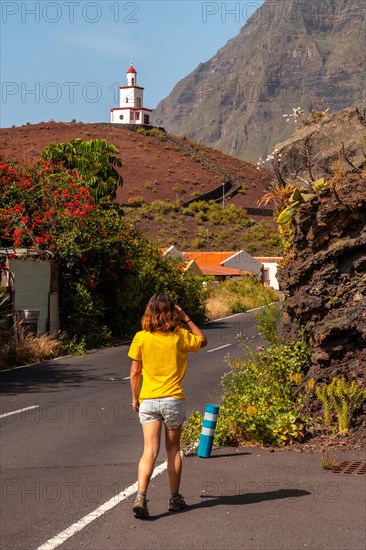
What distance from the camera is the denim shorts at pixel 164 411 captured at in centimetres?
724

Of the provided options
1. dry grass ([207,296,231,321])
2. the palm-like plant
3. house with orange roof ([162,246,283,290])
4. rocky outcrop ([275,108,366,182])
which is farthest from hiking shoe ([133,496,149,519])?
house with orange roof ([162,246,283,290])

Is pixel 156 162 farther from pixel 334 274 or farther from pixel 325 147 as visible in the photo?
pixel 334 274

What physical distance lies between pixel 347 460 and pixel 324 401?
1.13 meters

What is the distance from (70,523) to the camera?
723 centimetres

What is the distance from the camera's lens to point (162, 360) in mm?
7340

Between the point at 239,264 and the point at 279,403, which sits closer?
the point at 279,403

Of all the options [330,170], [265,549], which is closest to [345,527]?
[265,549]

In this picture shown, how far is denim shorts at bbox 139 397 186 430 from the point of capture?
7242 millimetres

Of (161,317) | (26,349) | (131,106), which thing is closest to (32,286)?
(26,349)

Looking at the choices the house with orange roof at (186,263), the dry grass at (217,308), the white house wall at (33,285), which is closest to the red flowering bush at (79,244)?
the white house wall at (33,285)

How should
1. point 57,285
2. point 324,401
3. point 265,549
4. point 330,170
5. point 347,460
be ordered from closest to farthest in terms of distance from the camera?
point 265,549 < point 347,460 < point 324,401 < point 330,170 < point 57,285

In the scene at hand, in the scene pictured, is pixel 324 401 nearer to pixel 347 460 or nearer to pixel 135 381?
pixel 347 460

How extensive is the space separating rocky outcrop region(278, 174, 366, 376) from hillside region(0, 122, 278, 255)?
255 feet

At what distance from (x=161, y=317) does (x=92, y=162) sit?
1000 inches
